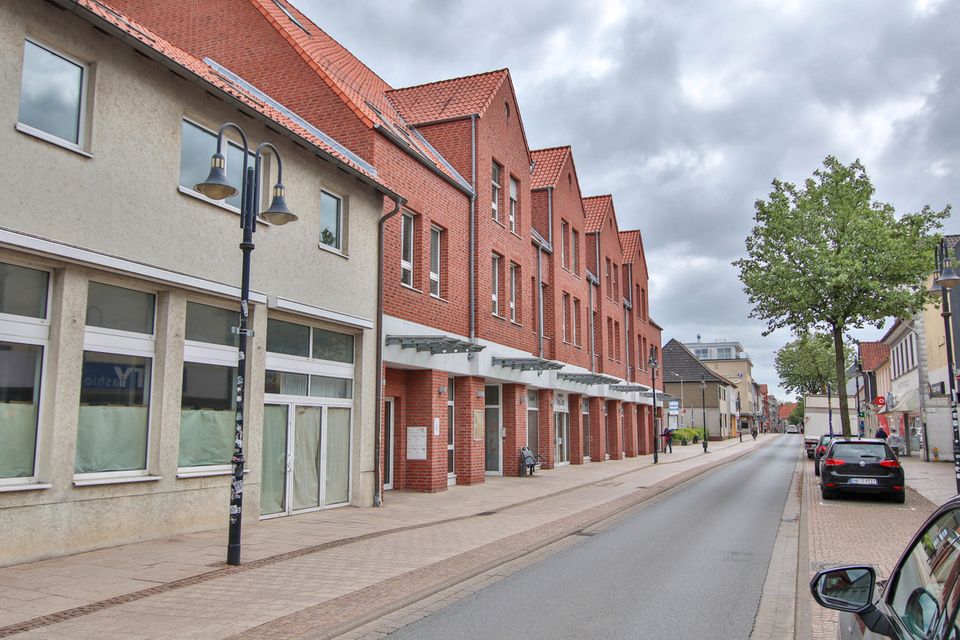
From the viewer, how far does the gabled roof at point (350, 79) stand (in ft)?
56.7

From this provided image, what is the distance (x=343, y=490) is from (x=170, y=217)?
674cm

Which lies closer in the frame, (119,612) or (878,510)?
(119,612)

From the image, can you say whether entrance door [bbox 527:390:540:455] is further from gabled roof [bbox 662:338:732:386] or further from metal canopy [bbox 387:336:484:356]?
gabled roof [bbox 662:338:732:386]

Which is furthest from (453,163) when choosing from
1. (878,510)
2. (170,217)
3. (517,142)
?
(878,510)

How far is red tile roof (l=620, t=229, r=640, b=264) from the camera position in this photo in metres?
44.0

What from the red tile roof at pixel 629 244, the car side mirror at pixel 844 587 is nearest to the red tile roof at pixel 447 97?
the car side mirror at pixel 844 587

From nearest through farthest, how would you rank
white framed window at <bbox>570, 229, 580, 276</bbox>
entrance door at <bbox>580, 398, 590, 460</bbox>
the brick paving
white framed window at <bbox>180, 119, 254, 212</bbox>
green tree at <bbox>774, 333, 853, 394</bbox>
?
the brick paving
white framed window at <bbox>180, 119, 254, 212</bbox>
white framed window at <bbox>570, 229, 580, 276</bbox>
entrance door at <bbox>580, 398, 590, 460</bbox>
green tree at <bbox>774, 333, 853, 394</bbox>

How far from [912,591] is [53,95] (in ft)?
33.6

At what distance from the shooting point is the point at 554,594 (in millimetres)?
8156

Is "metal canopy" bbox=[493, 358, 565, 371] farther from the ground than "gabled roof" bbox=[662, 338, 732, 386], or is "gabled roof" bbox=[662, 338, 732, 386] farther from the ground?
"gabled roof" bbox=[662, 338, 732, 386]

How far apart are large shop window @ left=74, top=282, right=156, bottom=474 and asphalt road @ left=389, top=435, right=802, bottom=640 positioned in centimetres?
525

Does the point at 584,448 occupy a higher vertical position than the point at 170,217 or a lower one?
lower

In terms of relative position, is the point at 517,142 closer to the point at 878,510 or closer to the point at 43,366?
the point at 878,510

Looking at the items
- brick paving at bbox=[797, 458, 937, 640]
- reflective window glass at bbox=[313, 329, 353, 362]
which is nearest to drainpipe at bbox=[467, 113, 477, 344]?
reflective window glass at bbox=[313, 329, 353, 362]
